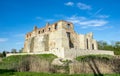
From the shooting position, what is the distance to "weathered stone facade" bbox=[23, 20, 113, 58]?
3712cm

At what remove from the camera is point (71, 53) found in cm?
2997

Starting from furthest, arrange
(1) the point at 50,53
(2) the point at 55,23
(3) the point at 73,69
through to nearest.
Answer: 1. (2) the point at 55,23
2. (1) the point at 50,53
3. (3) the point at 73,69

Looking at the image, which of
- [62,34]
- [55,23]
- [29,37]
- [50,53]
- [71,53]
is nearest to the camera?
[71,53]

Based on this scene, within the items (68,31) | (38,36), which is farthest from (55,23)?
(38,36)

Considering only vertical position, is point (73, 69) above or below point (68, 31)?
below

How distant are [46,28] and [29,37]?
918 cm

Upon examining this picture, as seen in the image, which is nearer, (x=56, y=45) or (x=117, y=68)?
(x=117, y=68)

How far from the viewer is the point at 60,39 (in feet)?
120

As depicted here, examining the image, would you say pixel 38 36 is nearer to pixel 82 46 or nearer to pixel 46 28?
pixel 46 28

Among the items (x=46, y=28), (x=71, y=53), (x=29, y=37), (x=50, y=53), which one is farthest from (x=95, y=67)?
(x=29, y=37)

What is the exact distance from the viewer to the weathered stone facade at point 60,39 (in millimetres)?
37125

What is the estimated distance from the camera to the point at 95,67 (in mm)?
15383

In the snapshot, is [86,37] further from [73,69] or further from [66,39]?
[73,69]

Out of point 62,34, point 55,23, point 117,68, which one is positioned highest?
point 55,23
